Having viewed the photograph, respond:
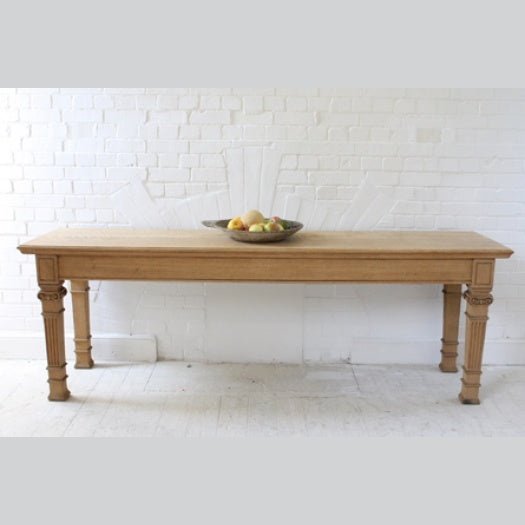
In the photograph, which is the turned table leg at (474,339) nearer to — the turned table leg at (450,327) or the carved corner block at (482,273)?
the carved corner block at (482,273)

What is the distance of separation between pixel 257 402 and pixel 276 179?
130 cm

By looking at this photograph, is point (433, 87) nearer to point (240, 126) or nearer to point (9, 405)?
point (240, 126)

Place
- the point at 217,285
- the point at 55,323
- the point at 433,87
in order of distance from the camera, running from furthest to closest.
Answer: the point at 217,285 → the point at 433,87 → the point at 55,323

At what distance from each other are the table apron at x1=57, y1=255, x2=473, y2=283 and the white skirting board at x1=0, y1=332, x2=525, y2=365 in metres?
0.78

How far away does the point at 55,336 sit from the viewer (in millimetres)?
3418

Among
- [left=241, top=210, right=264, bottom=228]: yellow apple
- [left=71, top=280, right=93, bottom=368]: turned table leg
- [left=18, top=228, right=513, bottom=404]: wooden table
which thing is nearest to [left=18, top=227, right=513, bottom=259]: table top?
[left=18, top=228, right=513, bottom=404]: wooden table

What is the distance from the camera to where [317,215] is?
3.83 m

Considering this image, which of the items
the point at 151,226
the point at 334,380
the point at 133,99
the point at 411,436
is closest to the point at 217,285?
the point at 151,226

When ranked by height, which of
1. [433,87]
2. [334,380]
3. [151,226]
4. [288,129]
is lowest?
[334,380]

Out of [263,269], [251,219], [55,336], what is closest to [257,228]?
[251,219]

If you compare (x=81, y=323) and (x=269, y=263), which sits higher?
(x=269, y=263)

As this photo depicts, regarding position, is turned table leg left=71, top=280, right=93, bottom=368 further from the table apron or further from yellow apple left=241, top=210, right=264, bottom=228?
yellow apple left=241, top=210, right=264, bottom=228

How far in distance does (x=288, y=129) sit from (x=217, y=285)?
3.40ft

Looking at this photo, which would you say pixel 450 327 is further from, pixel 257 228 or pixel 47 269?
pixel 47 269
